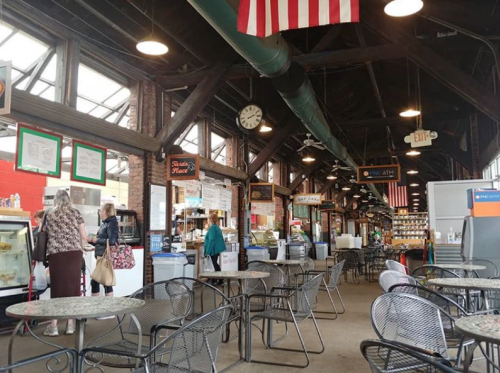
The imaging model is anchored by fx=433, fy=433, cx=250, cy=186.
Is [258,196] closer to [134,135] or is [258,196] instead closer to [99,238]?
[134,135]

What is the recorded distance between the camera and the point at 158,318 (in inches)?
144

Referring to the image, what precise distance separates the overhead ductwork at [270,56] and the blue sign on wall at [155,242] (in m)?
3.56

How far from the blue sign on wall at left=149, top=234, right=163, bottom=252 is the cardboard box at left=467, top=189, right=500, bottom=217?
5514 millimetres

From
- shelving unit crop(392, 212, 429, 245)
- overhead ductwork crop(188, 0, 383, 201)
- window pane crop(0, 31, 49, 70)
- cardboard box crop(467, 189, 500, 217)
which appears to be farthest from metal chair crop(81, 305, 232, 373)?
shelving unit crop(392, 212, 429, 245)

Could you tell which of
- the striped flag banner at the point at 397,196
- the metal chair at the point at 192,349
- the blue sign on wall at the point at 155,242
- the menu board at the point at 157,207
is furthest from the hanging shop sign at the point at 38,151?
the striped flag banner at the point at 397,196

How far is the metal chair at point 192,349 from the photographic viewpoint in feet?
7.06

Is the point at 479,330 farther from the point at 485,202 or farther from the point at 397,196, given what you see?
the point at 397,196

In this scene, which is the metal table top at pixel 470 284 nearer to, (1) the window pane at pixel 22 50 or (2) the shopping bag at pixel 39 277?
(2) the shopping bag at pixel 39 277

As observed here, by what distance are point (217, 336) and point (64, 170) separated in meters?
11.4

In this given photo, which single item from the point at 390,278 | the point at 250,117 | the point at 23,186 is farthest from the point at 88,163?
the point at 390,278

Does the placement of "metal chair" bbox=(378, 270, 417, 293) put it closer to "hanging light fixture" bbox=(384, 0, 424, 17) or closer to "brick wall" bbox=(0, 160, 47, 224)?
"hanging light fixture" bbox=(384, 0, 424, 17)

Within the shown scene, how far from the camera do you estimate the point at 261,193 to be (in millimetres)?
12516

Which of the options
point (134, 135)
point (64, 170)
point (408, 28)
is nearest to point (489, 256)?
point (408, 28)

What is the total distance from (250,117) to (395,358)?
7324 mm
